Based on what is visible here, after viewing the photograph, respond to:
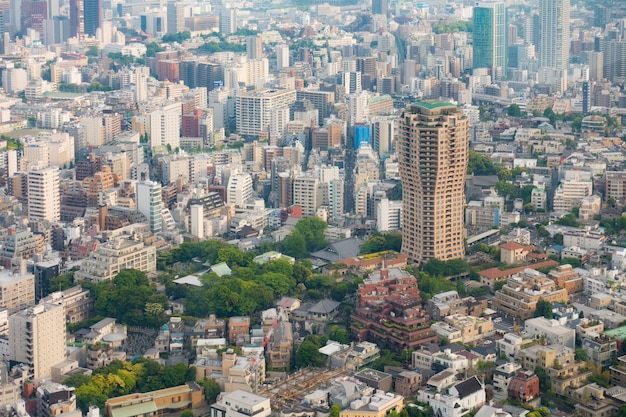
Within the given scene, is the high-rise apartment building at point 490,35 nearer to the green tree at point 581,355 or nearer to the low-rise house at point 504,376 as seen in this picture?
the green tree at point 581,355

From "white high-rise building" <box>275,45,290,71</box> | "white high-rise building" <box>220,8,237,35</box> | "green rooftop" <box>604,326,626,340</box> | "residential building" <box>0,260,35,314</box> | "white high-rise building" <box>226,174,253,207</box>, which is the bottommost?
"green rooftop" <box>604,326,626,340</box>

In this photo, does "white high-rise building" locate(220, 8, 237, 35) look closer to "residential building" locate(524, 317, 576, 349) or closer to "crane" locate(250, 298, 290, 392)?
"crane" locate(250, 298, 290, 392)

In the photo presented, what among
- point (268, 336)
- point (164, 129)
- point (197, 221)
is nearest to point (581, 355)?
point (268, 336)

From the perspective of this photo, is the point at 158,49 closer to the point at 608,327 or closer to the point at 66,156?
the point at 66,156

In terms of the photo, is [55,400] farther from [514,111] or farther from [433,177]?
[514,111]

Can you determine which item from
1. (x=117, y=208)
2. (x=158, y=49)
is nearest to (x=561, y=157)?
(x=117, y=208)

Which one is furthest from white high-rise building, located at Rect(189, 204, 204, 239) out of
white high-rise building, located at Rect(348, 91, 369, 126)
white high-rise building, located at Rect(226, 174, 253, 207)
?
white high-rise building, located at Rect(348, 91, 369, 126)

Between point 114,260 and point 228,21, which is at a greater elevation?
point 228,21
